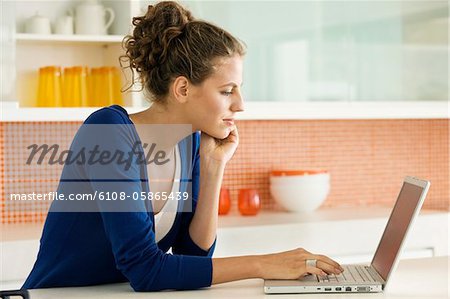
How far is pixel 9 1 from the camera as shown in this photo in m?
3.15

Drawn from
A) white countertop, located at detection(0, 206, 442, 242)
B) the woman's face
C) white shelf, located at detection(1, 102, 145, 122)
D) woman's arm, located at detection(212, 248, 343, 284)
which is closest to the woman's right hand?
woman's arm, located at detection(212, 248, 343, 284)

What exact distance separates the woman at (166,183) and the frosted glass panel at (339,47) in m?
1.38

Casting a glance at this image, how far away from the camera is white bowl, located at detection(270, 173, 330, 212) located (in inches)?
146

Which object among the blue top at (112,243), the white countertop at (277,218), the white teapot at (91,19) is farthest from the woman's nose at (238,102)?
the white teapot at (91,19)

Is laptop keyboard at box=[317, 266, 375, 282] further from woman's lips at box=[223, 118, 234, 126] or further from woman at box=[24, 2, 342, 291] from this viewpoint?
woman's lips at box=[223, 118, 234, 126]

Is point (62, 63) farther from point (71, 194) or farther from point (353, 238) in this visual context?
point (71, 194)

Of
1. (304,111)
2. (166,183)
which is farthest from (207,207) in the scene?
(304,111)

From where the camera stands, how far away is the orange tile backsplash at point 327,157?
352 cm

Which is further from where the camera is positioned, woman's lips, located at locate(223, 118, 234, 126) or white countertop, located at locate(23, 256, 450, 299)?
woman's lips, located at locate(223, 118, 234, 126)

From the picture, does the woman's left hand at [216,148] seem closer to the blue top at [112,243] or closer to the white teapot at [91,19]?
the blue top at [112,243]

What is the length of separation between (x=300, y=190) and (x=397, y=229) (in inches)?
70.1

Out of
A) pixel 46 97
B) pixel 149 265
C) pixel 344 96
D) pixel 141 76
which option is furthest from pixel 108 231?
pixel 344 96

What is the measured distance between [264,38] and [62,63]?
2.88 ft

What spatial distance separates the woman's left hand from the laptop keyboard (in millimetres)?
448
